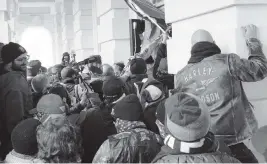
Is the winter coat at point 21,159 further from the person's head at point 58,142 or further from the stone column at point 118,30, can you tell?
the stone column at point 118,30

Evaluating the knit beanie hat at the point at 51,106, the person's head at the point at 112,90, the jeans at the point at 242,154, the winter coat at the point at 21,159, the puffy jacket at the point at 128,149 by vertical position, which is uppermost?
the person's head at the point at 112,90

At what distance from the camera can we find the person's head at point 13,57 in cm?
345

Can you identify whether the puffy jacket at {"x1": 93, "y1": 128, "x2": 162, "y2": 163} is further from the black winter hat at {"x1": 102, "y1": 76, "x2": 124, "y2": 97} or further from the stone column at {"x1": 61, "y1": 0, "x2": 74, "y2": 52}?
the stone column at {"x1": 61, "y1": 0, "x2": 74, "y2": 52}

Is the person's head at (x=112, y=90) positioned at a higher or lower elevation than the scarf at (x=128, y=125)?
higher

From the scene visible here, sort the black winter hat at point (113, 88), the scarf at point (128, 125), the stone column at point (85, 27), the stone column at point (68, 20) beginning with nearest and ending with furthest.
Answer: the scarf at point (128, 125)
the black winter hat at point (113, 88)
the stone column at point (85, 27)
the stone column at point (68, 20)

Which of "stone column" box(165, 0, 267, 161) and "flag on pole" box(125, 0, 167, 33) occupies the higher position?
"flag on pole" box(125, 0, 167, 33)

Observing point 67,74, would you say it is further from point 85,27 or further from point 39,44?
point 39,44

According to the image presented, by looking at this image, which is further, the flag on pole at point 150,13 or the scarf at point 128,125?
the flag on pole at point 150,13

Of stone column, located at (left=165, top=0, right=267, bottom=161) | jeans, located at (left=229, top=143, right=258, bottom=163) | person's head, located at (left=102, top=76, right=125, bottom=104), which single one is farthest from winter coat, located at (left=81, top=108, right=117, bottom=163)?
stone column, located at (left=165, top=0, right=267, bottom=161)

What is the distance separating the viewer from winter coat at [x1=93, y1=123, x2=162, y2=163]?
2137mm

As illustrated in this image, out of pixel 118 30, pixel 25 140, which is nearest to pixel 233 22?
pixel 25 140

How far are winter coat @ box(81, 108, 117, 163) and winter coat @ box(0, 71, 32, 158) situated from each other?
1.87 feet

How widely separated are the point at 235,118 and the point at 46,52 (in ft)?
108

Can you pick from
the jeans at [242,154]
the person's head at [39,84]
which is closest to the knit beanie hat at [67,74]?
the person's head at [39,84]
